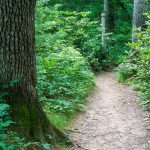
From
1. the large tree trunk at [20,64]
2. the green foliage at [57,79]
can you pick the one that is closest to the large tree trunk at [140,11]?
the green foliage at [57,79]

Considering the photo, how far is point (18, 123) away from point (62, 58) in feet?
19.1

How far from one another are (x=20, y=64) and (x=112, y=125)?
3.39 metres

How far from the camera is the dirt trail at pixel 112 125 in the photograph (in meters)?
6.21

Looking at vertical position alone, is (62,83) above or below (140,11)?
below

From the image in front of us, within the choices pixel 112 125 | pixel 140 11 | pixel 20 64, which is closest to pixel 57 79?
pixel 112 125

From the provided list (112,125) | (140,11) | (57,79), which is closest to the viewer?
(112,125)

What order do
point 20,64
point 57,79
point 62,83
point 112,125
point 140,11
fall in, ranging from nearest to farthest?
point 20,64, point 112,125, point 62,83, point 57,79, point 140,11

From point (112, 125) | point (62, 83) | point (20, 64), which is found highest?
point (20, 64)

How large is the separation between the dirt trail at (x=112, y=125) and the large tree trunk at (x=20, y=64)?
1.30 metres

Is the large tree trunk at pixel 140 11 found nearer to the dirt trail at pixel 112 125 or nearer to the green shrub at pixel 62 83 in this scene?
the green shrub at pixel 62 83

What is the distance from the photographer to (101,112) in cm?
857

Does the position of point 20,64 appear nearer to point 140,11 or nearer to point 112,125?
point 112,125

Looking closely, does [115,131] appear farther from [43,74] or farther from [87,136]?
[43,74]

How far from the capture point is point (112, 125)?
7430 millimetres
